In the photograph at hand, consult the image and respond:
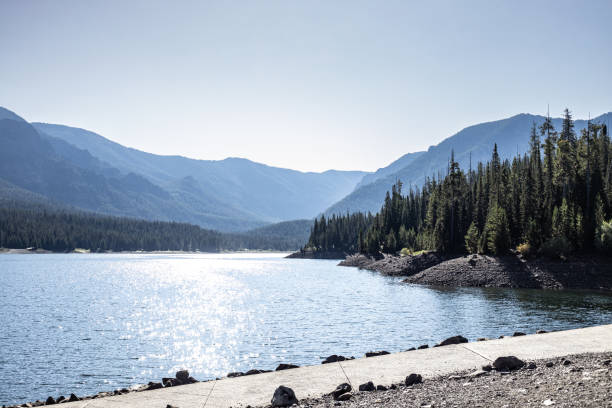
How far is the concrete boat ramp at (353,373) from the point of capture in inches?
558

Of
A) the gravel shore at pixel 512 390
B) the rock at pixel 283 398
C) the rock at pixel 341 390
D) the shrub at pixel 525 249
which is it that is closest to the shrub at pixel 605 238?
the shrub at pixel 525 249

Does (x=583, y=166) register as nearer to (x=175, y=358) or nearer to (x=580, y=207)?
(x=580, y=207)

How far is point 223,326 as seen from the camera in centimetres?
4334

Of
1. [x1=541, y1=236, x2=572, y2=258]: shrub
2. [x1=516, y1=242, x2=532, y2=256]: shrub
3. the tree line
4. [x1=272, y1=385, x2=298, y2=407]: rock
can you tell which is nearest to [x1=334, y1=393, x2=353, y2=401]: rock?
[x1=272, y1=385, x2=298, y2=407]: rock

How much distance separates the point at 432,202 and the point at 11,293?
93.9m

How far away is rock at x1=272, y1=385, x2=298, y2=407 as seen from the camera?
13203 millimetres

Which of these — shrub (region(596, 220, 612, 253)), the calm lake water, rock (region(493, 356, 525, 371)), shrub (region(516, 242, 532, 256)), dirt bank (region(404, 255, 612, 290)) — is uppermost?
shrub (region(596, 220, 612, 253))

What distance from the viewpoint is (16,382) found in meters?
24.7

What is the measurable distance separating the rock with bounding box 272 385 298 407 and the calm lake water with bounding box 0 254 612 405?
13.8 m

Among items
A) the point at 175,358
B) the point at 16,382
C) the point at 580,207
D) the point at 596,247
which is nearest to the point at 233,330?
the point at 175,358

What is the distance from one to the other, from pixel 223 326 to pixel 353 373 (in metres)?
29.2

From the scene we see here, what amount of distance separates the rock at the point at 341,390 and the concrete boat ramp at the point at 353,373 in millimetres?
493

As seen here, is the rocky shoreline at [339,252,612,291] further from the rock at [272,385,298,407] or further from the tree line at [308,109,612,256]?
the rock at [272,385,298,407]

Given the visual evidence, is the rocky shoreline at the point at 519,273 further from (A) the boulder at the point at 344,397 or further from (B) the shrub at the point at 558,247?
(A) the boulder at the point at 344,397
